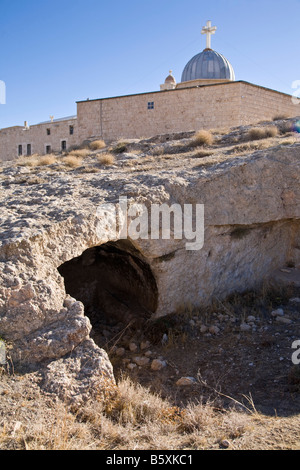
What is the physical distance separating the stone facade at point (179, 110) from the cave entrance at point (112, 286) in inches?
539

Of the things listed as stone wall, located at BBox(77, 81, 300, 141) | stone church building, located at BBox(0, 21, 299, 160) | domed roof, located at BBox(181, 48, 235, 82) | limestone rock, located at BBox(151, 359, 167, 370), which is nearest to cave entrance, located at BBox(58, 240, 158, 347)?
limestone rock, located at BBox(151, 359, 167, 370)

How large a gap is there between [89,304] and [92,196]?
2284 mm

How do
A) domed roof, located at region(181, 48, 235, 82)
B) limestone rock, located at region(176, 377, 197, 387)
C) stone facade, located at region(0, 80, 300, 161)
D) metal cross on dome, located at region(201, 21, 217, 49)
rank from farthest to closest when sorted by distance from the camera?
metal cross on dome, located at region(201, 21, 217, 49) → domed roof, located at region(181, 48, 235, 82) → stone facade, located at region(0, 80, 300, 161) → limestone rock, located at region(176, 377, 197, 387)

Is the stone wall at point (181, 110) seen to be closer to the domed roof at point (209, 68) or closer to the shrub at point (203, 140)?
the domed roof at point (209, 68)

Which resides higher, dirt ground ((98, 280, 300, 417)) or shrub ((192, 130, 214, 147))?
shrub ((192, 130, 214, 147))

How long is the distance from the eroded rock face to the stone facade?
42.5 feet

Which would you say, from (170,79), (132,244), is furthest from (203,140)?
(170,79)

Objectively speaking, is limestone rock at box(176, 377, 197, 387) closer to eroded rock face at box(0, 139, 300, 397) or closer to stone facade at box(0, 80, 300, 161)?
eroded rock face at box(0, 139, 300, 397)

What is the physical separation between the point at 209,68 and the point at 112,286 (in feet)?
75.4

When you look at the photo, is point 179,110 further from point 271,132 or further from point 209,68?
→ point 271,132

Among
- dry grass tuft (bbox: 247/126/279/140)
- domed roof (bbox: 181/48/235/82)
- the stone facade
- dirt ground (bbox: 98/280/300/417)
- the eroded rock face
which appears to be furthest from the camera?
domed roof (bbox: 181/48/235/82)

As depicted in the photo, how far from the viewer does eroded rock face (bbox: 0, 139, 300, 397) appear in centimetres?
356

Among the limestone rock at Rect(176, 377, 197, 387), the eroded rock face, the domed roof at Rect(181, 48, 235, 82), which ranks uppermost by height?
the domed roof at Rect(181, 48, 235, 82)
